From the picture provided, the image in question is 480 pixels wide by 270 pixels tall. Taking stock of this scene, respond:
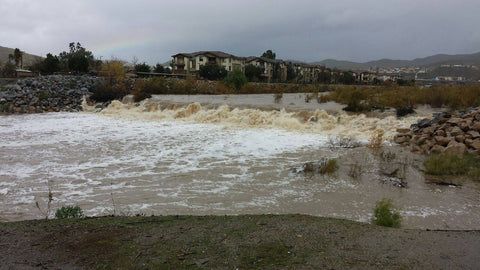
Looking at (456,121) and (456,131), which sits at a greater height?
(456,121)

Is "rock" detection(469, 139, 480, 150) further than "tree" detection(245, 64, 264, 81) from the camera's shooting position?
No

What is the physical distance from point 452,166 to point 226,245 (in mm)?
7386

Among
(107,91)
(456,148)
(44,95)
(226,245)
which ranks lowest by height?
(456,148)

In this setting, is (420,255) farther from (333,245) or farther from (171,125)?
(171,125)

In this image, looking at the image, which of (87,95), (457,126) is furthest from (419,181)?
(87,95)

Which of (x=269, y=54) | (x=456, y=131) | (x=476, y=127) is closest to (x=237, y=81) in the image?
(x=456, y=131)

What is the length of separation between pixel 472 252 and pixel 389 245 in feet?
2.50

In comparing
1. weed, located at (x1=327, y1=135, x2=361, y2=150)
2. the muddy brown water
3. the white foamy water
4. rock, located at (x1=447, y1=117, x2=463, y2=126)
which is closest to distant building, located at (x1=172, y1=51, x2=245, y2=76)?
the muddy brown water

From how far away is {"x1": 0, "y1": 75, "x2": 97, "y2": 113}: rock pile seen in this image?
22812 mm

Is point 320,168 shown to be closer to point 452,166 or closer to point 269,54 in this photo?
point 452,166

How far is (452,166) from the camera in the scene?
811 centimetres

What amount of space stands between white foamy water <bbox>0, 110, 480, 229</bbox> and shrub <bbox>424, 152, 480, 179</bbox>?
0.67 metres

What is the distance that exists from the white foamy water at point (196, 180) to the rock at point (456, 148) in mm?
2671

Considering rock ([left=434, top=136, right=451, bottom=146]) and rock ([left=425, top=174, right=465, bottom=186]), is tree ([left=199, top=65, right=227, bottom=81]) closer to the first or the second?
rock ([left=434, top=136, right=451, bottom=146])
